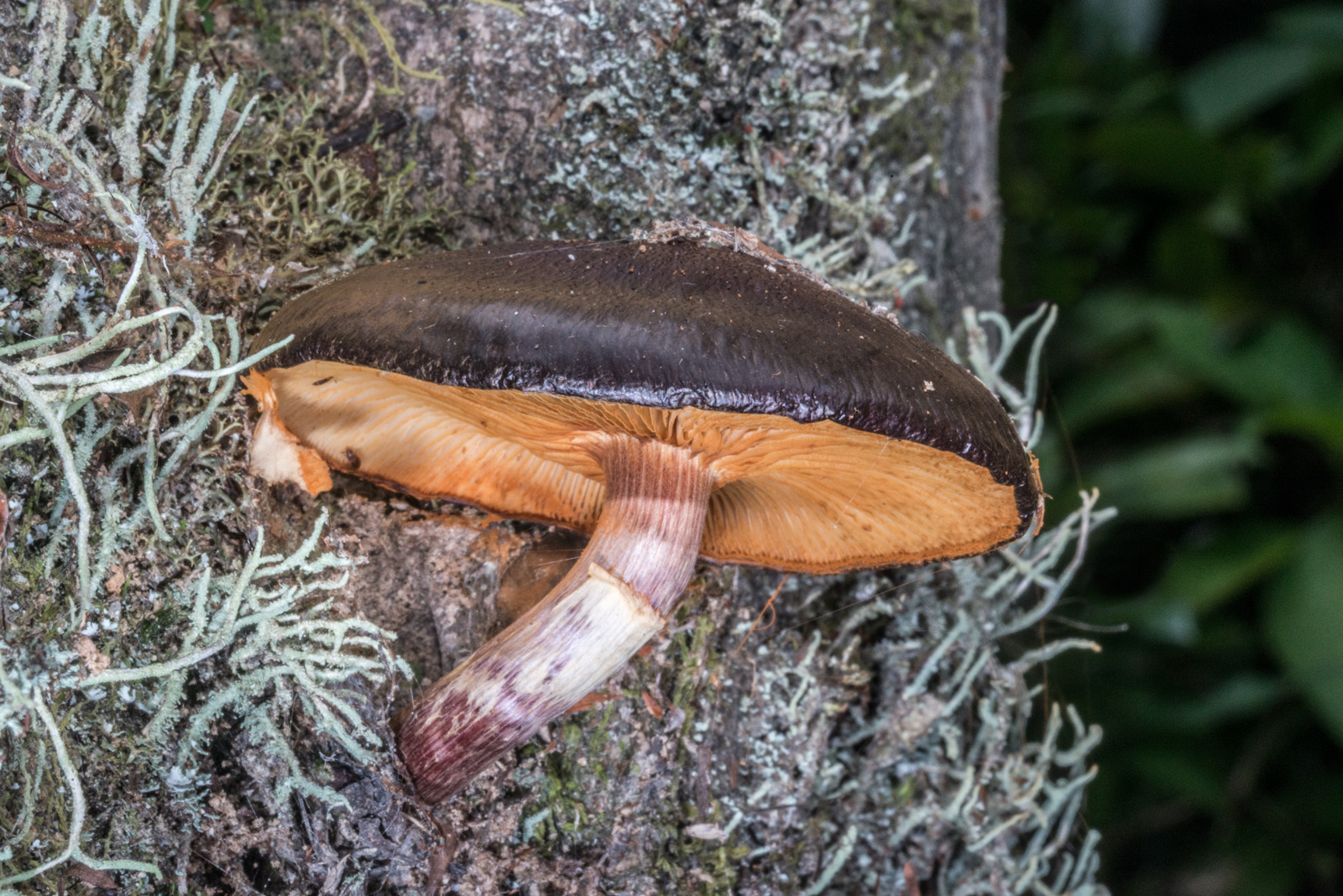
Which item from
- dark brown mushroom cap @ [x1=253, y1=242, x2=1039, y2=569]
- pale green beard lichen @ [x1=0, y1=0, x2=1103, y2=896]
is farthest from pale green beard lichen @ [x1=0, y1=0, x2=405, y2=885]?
dark brown mushroom cap @ [x1=253, y1=242, x2=1039, y2=569]

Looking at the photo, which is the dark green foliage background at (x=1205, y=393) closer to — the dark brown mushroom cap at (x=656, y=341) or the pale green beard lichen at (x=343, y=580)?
the pale green beard lichen at (x=343, y=580)

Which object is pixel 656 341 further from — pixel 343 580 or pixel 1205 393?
pixel 1205 393


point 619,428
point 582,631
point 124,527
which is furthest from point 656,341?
point 124,527

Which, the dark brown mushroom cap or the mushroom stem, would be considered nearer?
the dark brown mushroom cap

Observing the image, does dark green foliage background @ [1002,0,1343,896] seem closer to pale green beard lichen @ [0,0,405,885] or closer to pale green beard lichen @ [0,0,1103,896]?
pale green beard lichen @ [0,0,1103,896]

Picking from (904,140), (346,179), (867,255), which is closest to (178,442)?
(346,179)

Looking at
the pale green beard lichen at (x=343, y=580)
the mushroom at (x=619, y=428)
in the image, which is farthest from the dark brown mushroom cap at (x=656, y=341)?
the pale green beard lichen at (x=343, y=580)

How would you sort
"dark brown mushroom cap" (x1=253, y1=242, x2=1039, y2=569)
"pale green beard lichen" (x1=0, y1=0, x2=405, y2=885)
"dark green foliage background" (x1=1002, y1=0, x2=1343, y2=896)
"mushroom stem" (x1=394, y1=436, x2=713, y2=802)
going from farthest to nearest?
"dark green foliage background" (x1=1002, y1=0, x2=1343, y2=896) → "mushroom stem" (x1=394, y1=436, x2=713, y2=802) → "pale green beard lichen" (x1=0, y1=0, x2=405, y2=885) → "dark brown mushroom cap" (x1=253, y1=242, x2=1039, y2=569)

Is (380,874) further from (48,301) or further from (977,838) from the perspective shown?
(977,838)
